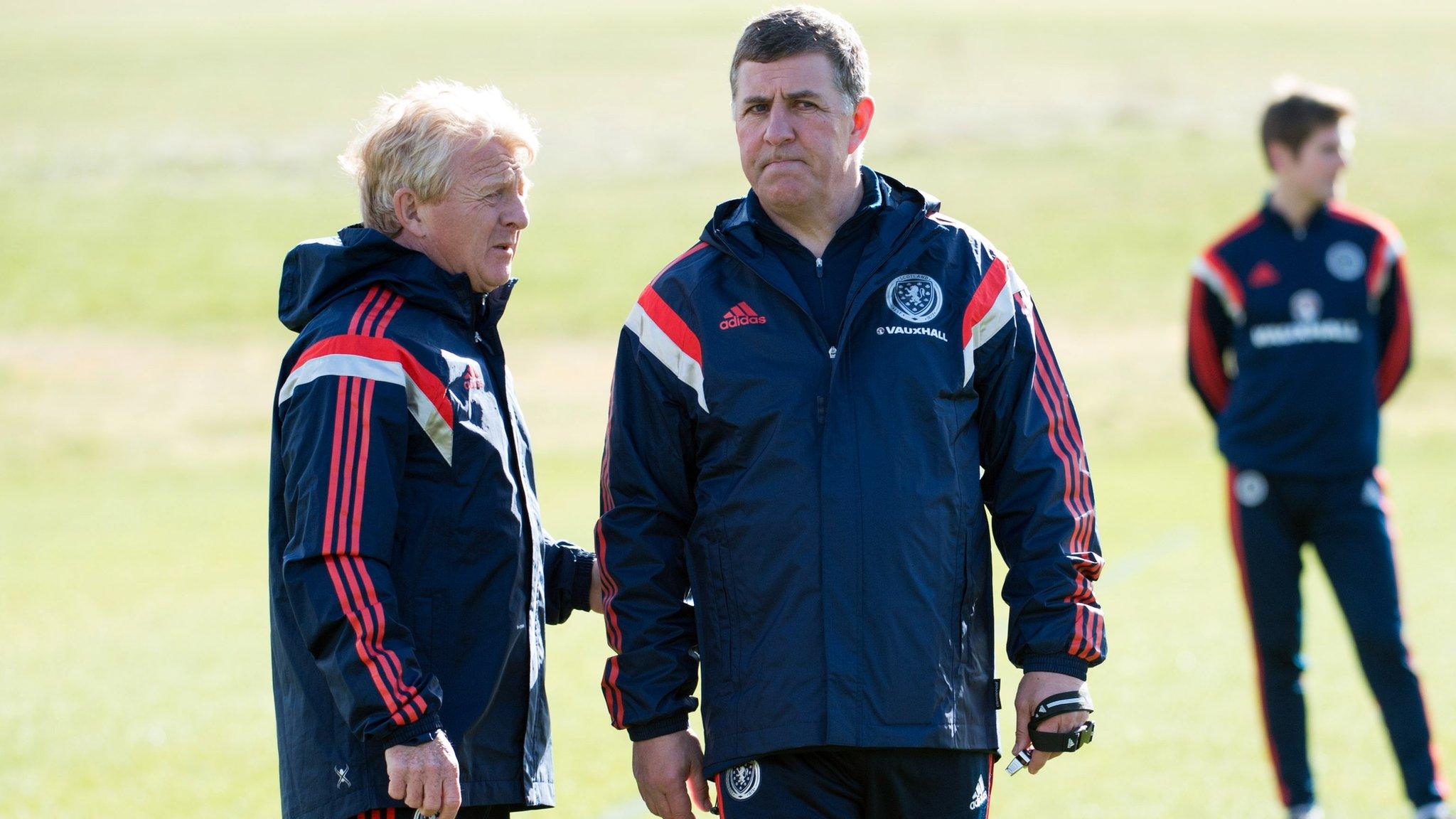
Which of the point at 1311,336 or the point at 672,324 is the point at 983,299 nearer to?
the point at 672,324

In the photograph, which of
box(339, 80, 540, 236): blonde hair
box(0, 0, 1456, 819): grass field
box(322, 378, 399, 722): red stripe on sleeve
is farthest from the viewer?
box(0, 0, 1456, 819): grass field

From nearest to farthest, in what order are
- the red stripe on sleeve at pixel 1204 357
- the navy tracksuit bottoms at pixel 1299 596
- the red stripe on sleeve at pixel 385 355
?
the red stripe on sleeve at pixel 385 355 → the navy tracksuit bottoms at pixel 1299 596 → the red stripe on sleeve at pixel 1204 357

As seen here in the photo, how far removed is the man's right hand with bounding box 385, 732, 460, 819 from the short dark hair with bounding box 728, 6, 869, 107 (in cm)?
141

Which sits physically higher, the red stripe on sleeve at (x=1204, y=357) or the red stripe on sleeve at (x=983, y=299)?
the red stripe on sleeve at (x=1204, y=357)

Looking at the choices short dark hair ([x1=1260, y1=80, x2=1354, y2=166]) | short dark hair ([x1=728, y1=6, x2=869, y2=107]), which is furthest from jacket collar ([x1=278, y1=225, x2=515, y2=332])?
short dark hair ([x1=1260, y1=80, x2=1354, y2=166])

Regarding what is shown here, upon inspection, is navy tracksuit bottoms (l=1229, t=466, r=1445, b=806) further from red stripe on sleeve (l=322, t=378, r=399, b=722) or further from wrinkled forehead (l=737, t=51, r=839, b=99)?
red stripe on sleeve (l=322, t=378, r=399, b=722)

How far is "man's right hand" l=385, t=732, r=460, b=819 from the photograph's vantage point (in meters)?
2.84

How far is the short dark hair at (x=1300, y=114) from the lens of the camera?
573cm

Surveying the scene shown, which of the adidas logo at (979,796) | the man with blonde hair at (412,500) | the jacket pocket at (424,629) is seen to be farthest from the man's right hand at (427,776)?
the adidas logo at (979,796)

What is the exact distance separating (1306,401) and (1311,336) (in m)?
0.27

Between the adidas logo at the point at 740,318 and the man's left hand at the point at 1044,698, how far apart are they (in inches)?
34.0

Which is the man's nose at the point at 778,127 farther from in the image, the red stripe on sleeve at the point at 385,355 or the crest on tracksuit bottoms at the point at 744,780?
the crest on tracksuit bottoms at the point at 744,780

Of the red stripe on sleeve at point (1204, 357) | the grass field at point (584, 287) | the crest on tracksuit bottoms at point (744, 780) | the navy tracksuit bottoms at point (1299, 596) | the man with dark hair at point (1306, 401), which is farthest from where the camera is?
the grass field at point (584, 287)

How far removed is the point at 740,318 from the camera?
10.3 feet
